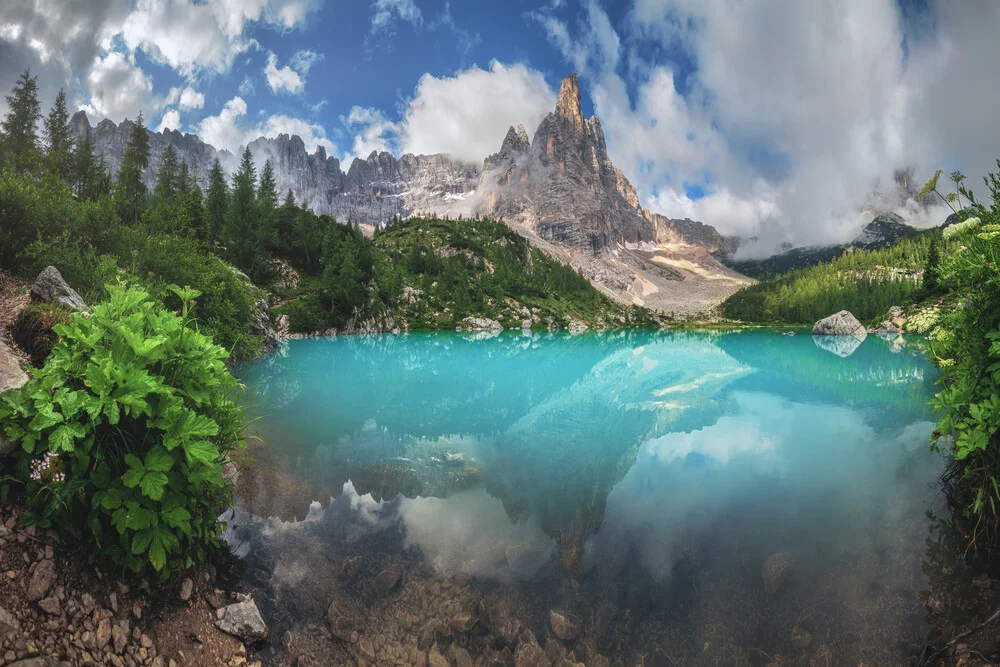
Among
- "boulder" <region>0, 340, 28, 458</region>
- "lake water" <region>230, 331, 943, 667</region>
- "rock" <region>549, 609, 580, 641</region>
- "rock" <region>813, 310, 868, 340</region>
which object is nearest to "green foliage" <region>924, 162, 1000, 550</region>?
"lake water" <region>230, 331, 943, 667</region>

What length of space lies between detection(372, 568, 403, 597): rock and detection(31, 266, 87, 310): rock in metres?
8.42

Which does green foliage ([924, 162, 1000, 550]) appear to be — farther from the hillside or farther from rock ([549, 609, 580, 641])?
the hillside

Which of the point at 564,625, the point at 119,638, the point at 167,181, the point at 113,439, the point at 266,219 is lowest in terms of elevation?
the point at 564,625

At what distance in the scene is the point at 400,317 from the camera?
119m

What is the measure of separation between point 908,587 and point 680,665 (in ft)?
16.4

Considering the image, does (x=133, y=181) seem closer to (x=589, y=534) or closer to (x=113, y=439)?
(x=113, y=439)

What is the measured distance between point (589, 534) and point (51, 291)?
13.4 m

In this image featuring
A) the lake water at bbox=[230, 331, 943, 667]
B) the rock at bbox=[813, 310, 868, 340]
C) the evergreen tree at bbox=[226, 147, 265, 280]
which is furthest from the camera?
the rock at bbox=[813, 310, 868, 340]

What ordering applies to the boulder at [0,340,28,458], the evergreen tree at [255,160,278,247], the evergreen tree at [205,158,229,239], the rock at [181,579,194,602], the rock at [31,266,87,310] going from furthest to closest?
the evergreen tree at [255,160,278,247], the evergreen tree at [205,158,229,239], the rock at [31,266,87,310], the rock at [181,579,194,602], the boulder at [0,340,28,458]

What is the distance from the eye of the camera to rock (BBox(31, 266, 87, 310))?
30.4 ft

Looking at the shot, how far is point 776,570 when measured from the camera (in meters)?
9.28

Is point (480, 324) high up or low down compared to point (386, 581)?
up

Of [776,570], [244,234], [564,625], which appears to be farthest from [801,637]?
[244,234]

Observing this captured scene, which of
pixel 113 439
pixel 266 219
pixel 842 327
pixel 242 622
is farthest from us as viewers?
pixel 842 327
